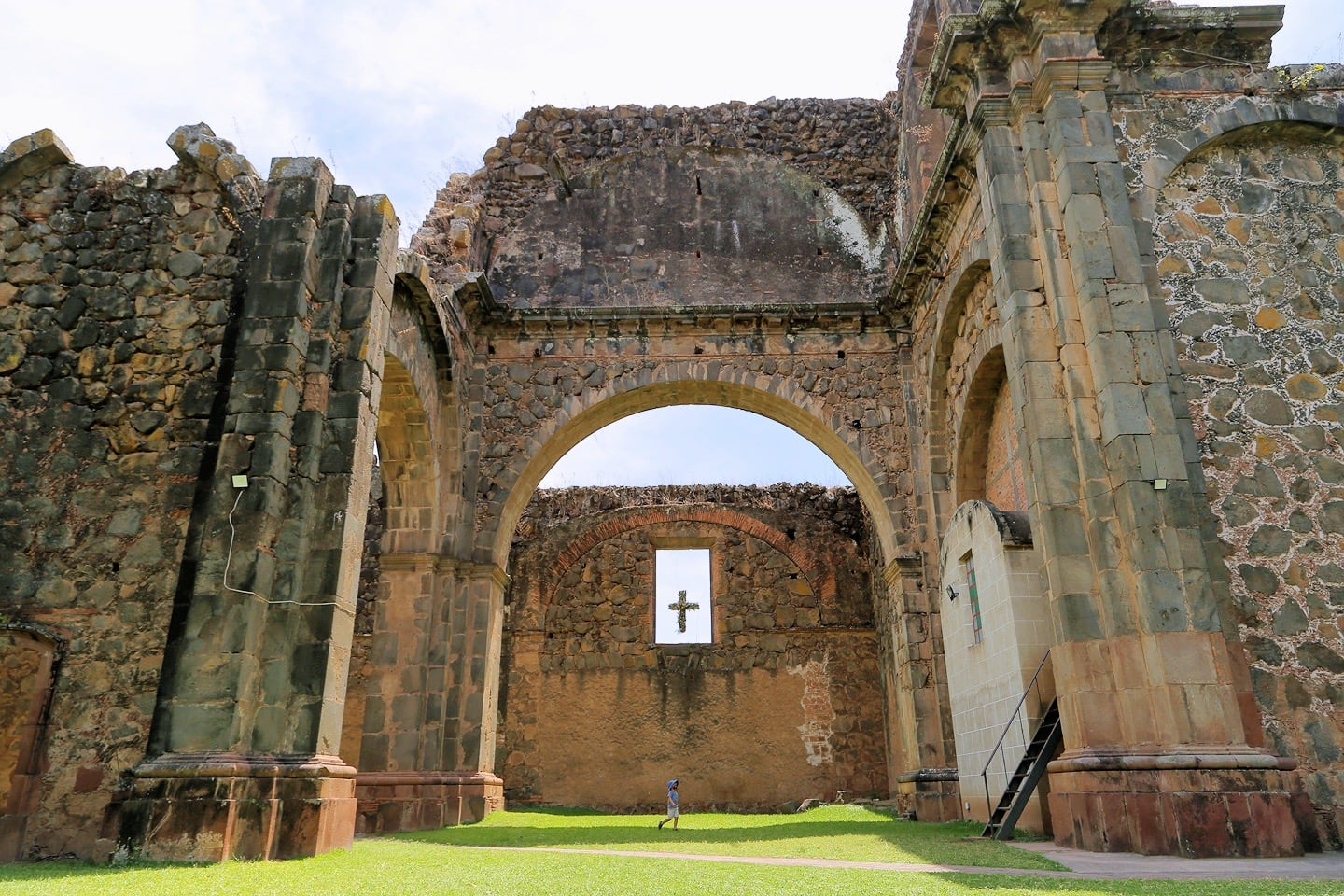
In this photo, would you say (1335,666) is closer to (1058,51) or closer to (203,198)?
(1058,51)

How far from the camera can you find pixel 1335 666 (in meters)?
5.85

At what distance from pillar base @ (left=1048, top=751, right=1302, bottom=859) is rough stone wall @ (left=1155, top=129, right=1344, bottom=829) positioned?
2.21ft

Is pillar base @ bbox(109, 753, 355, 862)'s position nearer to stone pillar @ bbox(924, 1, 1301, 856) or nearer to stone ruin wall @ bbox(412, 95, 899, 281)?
stone pillar @ bbox(924, 1, 1301, 856)

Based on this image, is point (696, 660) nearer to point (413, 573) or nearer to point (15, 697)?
point (413, 573)

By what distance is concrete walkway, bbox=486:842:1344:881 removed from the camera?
14.2 feet

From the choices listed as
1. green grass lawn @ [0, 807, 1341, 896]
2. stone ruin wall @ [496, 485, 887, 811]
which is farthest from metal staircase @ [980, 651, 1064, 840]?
stone ruin wall @ [496, 485, 887, 811]

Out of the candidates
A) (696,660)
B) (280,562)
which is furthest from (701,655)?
(280,562)

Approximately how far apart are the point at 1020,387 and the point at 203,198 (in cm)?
610

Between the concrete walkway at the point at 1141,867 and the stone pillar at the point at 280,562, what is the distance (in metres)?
2.53

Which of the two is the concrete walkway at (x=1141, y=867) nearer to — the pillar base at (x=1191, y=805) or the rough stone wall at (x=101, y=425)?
the pillar base at (x=1191, y=805)

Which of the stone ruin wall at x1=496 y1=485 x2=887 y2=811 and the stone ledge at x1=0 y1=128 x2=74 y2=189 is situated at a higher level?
the stone ledge at x1=0 y1=128 x2=74 y2=189

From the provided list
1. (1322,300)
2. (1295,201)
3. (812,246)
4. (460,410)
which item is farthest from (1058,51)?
(460,410)

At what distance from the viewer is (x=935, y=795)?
32.1 feet

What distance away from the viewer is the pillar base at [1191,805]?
5.08 metres
